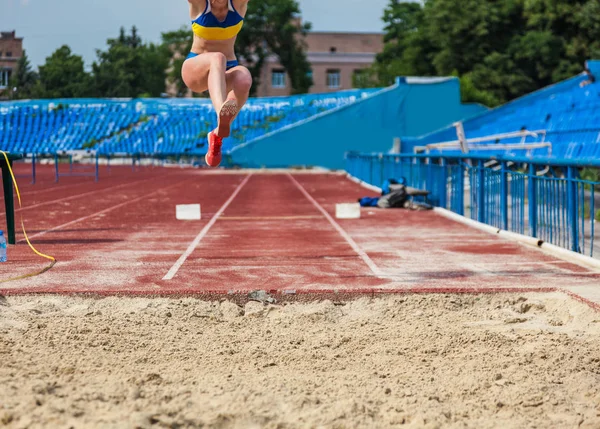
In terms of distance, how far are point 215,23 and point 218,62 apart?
32 cm

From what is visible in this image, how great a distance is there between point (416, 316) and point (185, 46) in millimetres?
84023

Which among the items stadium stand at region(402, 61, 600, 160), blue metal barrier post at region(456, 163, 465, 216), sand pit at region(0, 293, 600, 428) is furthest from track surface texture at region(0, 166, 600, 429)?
stadium stand at region(402, 61, 600, 160)

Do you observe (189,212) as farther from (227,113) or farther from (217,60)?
(227,113)

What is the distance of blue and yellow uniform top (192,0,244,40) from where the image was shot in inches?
284

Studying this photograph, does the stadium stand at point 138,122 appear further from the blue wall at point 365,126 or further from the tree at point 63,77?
the tree at point 63,77

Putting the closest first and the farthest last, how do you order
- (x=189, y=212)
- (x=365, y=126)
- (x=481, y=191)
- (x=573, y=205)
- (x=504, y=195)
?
(x=573, y=205) → (x=189, y=212) → (x=504, y=195) → (x=481, y=191) → (x=365, y=126)

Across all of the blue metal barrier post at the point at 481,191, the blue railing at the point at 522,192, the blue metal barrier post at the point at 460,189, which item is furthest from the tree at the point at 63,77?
the blue metal barrier post at the point at 481,191

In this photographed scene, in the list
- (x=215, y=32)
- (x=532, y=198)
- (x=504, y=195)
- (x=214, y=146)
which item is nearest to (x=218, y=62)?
(x=215, y=32)

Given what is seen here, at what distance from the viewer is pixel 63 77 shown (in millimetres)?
90000

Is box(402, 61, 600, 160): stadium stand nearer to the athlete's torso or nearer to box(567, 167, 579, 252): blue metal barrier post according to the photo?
box(567, 167, 579, 252): blue metal barrier post

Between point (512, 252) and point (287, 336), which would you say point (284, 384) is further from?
point (512, 252)

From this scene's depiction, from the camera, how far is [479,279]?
887 centimetres

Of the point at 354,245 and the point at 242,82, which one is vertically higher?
the point at 242,82

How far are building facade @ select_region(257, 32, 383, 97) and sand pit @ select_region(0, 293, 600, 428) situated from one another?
300 ft
